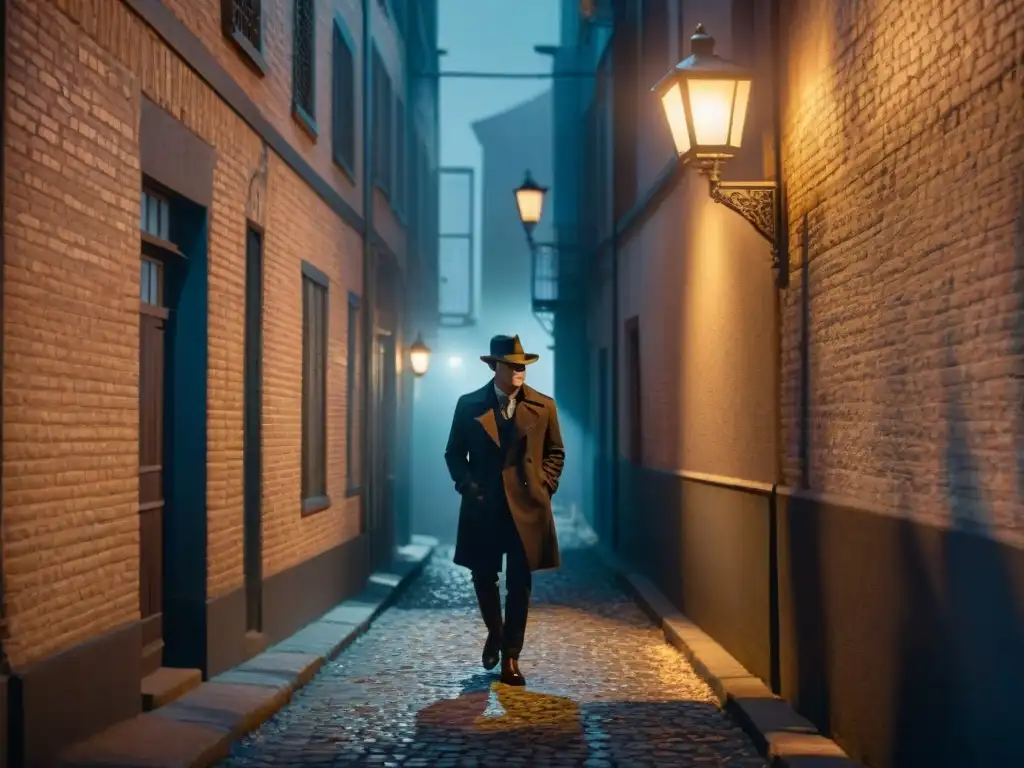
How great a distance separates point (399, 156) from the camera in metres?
18.8

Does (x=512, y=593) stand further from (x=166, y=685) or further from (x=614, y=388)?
(x=614, y=388)

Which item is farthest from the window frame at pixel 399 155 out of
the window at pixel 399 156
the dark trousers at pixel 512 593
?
the dark trousers at pixel 512 593

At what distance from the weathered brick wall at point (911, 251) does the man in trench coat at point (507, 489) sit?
155cm

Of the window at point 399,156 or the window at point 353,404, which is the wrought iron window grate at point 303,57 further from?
the window at point 399,156

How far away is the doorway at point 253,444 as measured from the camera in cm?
933

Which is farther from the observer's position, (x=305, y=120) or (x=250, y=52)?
(x=305, y=120)

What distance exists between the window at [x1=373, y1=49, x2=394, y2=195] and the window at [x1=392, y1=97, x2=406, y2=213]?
57cm

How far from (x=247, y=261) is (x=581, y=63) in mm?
15502

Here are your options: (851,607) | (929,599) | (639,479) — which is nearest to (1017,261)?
(929,599)

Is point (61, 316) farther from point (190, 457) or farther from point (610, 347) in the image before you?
point (610, 347)

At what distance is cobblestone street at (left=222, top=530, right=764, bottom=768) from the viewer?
21.2 feet

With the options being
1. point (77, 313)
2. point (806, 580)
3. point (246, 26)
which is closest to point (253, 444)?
point (246, 26)

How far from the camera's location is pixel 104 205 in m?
6.42

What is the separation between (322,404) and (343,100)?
3.13 meters
